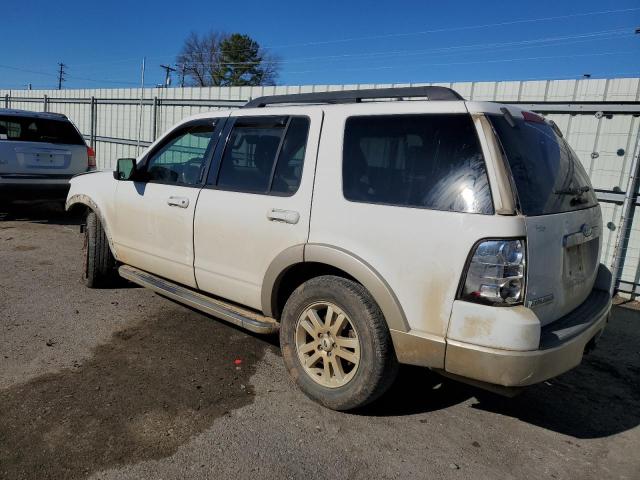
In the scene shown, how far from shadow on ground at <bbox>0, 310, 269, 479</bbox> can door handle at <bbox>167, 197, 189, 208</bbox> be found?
1.11 meters

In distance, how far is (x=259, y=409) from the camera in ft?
10.4

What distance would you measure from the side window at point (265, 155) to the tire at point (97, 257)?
1909 mm

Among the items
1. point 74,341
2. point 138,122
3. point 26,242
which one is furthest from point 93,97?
point 74,341

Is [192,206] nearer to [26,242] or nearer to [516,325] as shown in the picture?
[516,325]

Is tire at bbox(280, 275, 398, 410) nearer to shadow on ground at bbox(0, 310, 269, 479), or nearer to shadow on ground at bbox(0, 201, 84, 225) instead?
shadow on ground at bbox(0, 310, 269, 479)

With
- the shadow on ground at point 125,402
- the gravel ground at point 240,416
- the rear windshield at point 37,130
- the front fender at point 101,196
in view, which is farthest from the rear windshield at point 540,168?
the rear windshield at point 37,130

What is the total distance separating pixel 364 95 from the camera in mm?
3348

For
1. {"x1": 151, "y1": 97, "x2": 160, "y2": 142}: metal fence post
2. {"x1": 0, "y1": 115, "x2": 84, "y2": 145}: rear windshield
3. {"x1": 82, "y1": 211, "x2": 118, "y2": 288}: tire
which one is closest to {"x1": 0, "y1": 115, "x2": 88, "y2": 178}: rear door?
{"x1": 0, "y1": 115, "x2": 84, "y2": 145}: rear windshield

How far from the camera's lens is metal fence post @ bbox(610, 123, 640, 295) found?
602cm

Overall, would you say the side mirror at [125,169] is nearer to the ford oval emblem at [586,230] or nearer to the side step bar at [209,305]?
the side step bar at [209,305]

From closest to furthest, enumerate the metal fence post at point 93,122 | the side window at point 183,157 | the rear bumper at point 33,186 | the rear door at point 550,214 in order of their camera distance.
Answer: the rear door at point 550,214 → the side window at point 183,157 → the rear bumper at point 33,186 → the metal fence post at point 93,122

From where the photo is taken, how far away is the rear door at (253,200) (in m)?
3.29

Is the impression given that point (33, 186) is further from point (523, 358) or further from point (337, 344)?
point (523, 358)

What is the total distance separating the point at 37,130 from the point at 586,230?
8369 millimetres
